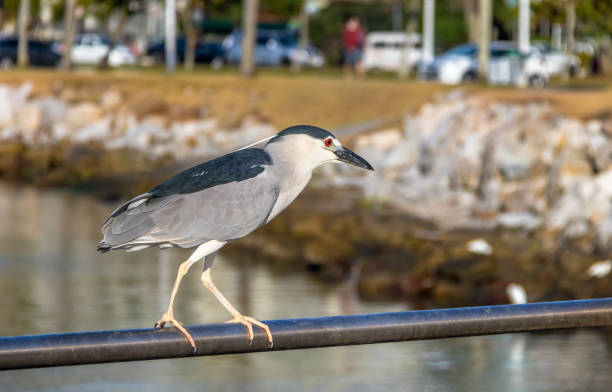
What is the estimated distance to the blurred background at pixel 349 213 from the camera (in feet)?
51.0

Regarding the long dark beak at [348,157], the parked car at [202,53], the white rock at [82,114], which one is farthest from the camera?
the parked car at [202,53]

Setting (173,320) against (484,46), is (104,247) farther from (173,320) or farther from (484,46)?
(484,46)

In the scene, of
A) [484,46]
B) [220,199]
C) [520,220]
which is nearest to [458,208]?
[520,220]

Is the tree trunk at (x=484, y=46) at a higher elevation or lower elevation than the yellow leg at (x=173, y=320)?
higher

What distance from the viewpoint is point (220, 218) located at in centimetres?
405

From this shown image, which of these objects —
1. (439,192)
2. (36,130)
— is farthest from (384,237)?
(36,130)

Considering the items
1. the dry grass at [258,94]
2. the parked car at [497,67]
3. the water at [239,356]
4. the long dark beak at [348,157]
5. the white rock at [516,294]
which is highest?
the long dark beak at [348,157]

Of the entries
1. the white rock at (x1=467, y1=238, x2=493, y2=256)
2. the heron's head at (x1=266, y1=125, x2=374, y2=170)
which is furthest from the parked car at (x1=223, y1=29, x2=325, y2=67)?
the heron's head at (x1=266, y1=125, x2=374, y2=170)

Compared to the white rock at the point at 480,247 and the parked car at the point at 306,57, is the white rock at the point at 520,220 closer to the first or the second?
the white rock at the point at 480,247

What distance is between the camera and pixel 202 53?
191ft

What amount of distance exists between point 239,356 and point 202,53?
141ft

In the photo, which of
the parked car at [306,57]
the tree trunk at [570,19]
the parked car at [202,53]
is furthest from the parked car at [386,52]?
the tree trunk at [570,19]

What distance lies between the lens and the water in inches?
572

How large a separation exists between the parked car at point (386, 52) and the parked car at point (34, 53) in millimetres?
15610
